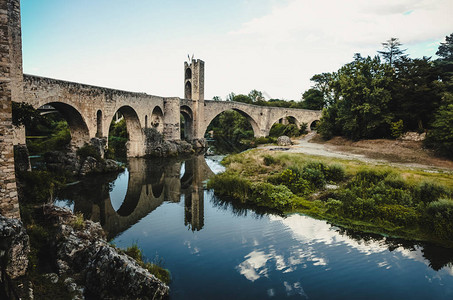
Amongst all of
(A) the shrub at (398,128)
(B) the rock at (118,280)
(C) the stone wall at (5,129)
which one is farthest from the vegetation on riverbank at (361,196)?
(A) the shrub at (398,128)

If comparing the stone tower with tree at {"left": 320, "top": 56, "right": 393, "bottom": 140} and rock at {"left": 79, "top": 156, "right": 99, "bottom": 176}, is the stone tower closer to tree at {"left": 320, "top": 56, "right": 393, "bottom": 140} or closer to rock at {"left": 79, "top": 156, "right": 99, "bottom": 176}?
tree at {"left": 320, "top": 56, "right": 393, "bottom": 140}

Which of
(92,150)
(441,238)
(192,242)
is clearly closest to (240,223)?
(192,242)

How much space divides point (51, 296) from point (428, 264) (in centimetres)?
898

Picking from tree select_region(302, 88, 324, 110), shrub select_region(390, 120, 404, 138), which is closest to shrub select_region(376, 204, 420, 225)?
shrub select_region(390, 120, 404, 138)

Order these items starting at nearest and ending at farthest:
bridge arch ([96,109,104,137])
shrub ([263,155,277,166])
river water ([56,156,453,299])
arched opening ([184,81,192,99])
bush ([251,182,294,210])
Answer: river water ([56,156,453,299]), bush ([251,182,294,210]), shrub ([263,155,277,166]), bridge arch ([96,109,104,137]), arched opening ([184,81,192,99])

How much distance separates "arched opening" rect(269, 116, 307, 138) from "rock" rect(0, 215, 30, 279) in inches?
1545

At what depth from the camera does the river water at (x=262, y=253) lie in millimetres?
6383

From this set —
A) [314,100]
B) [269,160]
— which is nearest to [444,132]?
[269,160]

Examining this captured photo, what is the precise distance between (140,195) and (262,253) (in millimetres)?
8295

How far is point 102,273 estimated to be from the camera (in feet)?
17.9

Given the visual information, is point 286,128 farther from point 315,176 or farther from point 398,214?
point 398,214

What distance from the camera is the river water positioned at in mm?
6383

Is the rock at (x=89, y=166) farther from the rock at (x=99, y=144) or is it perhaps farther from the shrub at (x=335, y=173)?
the shrub at (x=335, y=173)

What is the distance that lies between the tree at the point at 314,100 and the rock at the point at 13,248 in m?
55.1
